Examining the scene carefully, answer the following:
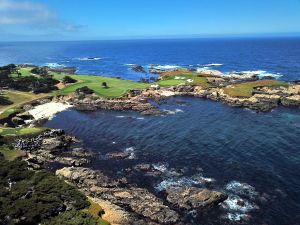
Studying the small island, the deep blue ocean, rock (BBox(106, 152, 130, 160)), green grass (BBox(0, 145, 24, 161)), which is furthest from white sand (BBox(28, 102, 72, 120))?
rock (BBox(106, 152, 130, 160))

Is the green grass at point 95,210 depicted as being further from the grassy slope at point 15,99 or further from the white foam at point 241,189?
the grassy slope at point 15,99

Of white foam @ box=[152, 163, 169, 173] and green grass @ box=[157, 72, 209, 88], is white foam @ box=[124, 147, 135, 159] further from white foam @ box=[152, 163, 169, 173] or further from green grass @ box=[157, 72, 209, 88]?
green grass @ box=[157, 72, 209, 88]

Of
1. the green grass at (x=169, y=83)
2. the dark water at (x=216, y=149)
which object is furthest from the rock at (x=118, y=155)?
the green grass at (x=169, y=83)

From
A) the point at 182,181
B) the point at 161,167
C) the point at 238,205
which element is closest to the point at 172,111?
the point at 161,167

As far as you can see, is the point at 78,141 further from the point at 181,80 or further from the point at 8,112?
the point at 181,80

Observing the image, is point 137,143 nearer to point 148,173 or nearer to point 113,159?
point 113,159

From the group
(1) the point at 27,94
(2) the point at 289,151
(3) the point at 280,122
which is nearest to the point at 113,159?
(2) the point at 289,151
